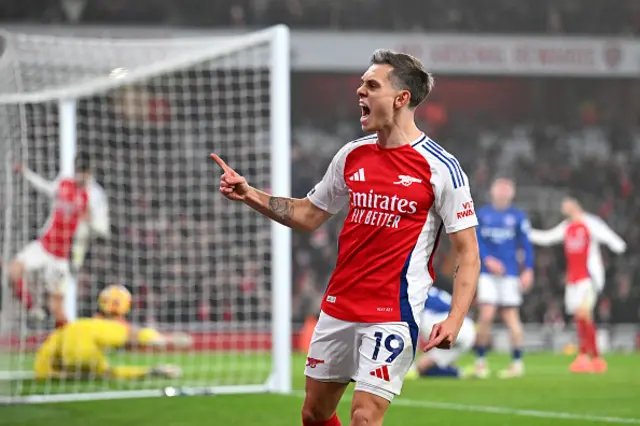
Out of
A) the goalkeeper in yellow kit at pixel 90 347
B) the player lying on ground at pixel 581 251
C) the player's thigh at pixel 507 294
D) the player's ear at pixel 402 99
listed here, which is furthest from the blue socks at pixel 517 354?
the player's ear at pixel 402 99

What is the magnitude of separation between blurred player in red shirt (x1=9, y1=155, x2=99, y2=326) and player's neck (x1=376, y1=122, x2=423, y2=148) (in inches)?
267

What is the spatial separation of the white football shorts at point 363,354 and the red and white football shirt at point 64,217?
6.85 m

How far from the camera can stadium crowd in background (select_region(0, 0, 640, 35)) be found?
23.7 metres

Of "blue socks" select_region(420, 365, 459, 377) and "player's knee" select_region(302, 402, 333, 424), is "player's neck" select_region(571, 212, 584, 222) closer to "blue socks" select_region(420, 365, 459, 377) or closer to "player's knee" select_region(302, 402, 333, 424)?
"blue socks" select_region(420, 365, 459, 377)

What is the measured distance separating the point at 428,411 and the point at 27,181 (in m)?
5.14

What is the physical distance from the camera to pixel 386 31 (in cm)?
2481

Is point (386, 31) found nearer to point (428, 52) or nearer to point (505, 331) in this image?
point (428, 52)

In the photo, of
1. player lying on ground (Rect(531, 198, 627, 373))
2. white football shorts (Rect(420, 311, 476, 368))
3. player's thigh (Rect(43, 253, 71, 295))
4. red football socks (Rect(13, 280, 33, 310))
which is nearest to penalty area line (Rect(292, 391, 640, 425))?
white football shorts (Rect(420, 311, 476, 368))

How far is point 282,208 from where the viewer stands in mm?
4930

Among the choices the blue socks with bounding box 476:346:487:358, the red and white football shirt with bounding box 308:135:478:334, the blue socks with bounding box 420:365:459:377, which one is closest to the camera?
the red and white football shirt with bounding box 308:135:478:334

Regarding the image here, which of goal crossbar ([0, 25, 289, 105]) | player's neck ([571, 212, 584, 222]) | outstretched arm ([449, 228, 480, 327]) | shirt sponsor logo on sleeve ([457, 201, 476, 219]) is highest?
goal crossbar ([0, 25, 289, 105])

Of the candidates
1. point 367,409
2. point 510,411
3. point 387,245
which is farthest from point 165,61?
point 367,409

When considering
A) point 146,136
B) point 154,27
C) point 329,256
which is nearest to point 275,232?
point 146,136

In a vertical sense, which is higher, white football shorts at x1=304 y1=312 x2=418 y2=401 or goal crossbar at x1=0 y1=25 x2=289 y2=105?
goal crossbar at x1=0 y1=25 x2=289 y2=105
